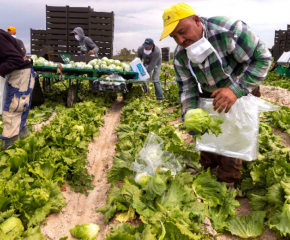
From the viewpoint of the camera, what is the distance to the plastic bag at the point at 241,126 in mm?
2969

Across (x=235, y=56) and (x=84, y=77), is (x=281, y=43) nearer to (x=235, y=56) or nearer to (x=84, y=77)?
(x=84, y=77)

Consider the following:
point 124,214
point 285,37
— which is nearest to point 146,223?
point 124,214

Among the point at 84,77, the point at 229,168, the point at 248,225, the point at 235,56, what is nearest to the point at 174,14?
the point at 235,56

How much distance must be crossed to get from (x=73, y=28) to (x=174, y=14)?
1548cm

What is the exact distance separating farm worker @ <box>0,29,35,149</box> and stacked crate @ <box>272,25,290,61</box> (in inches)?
880

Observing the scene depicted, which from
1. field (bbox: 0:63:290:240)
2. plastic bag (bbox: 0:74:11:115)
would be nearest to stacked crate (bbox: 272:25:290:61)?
field (bbox: 0:63:290:240)

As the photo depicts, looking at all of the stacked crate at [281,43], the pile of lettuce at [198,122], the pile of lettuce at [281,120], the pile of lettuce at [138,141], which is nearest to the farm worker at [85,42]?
the pile of lettuce at [138,141]

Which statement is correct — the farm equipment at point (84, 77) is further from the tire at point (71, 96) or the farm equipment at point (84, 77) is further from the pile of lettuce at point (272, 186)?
the pile of lettuce at point (272, 186)

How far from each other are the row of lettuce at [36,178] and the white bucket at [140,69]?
13.3 ft

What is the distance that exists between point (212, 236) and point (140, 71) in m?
6.66

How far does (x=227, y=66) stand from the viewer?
290cm

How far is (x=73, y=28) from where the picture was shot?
1634 centimetres

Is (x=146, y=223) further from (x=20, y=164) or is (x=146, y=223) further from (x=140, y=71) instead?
(x=140, y=71)

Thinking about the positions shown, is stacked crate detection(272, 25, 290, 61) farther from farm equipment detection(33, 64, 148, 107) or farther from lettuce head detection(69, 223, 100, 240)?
lettuce head detection(69, 223, 100, 240)
